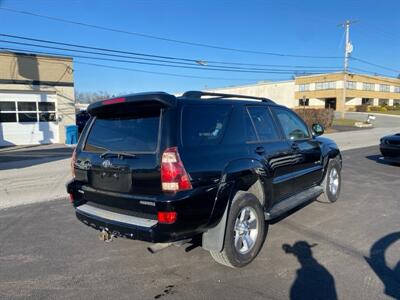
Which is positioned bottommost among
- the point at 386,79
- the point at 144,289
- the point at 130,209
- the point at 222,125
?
the point at 144,289

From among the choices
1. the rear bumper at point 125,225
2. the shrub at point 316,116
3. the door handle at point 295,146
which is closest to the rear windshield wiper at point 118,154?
the rear bumper at point 125,225

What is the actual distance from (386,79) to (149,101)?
8930cm

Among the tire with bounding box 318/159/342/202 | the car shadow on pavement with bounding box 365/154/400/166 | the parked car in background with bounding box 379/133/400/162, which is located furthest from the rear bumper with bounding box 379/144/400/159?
the tire with bounding box 318/159/342/202

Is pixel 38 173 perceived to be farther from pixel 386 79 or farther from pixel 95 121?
pixel 386 79

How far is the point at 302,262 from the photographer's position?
12.8ft

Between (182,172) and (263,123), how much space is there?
70.8 inches

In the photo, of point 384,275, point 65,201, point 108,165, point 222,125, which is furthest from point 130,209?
point 65,201

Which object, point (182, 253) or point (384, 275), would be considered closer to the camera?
point (384, 275)

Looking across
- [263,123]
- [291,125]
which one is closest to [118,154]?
[263,123]

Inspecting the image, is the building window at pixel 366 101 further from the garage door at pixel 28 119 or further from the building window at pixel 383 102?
the garage door at pixel 28 119

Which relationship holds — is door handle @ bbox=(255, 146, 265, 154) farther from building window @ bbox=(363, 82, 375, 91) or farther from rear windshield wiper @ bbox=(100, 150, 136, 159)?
building window @ bbox=(363, 82, 375, 91)

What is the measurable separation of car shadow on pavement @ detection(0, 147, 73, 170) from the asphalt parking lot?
20.9 feet

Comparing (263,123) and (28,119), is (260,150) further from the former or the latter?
(28,119)

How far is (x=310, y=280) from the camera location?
11.4 ft
